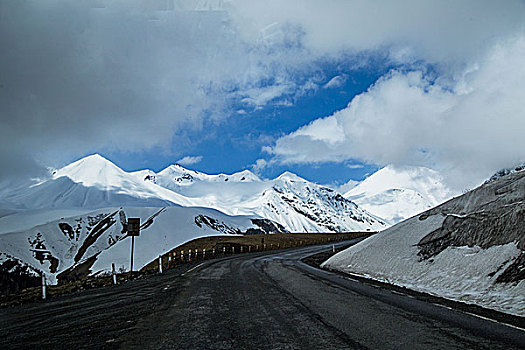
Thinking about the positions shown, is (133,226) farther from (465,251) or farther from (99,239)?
(99,239)

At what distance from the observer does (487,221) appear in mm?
13242

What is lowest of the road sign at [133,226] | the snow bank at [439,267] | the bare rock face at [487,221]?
the snow bank at [439,267]

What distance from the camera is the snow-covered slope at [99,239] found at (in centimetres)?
7888

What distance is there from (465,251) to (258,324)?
9195mm

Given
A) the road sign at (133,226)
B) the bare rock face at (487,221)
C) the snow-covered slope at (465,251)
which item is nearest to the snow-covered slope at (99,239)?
the road sign at (133,226)

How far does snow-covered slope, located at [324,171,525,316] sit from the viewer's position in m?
9.80

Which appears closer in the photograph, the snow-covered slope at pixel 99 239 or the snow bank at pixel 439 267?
the snow bank at pixel 439 267

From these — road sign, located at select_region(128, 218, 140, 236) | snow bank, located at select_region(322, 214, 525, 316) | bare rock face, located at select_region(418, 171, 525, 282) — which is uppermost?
road sign, located at select_region(128, 218, 140, 236)

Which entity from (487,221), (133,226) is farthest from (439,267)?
(133,226)

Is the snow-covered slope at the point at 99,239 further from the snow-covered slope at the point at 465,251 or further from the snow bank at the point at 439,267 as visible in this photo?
the snow-covered slope at the point at 465,251

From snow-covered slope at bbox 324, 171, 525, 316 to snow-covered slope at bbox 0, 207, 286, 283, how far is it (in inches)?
2252

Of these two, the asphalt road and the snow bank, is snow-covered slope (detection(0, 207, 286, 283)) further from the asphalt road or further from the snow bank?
the asphalt road

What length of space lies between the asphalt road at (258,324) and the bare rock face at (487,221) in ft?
13.8

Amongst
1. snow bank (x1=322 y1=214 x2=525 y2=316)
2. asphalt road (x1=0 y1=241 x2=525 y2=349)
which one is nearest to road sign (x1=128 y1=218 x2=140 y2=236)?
snow bank (x1=322 y1=214 x2=525 y2=316)
